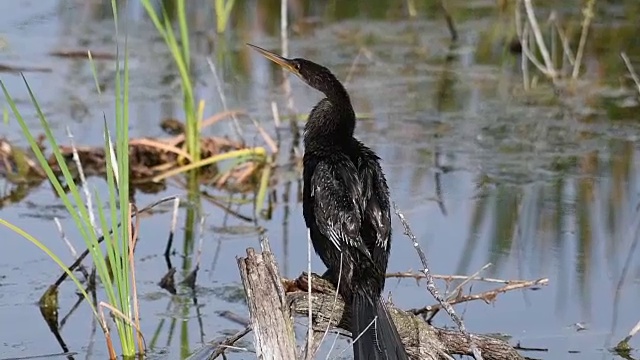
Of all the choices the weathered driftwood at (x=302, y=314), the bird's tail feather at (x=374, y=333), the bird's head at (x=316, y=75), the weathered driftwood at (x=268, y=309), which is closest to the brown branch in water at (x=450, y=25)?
the bird's head at (x=316, y=75)

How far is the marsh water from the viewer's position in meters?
5.24

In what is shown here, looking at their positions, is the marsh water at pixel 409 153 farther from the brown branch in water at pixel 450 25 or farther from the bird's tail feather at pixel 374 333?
the bird's tail feather at pixel 374 333

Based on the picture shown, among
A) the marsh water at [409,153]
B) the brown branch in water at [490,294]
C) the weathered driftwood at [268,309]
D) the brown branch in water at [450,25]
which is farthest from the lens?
the brown branch in water at [450,25]

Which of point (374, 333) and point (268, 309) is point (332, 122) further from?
point (268, 309)

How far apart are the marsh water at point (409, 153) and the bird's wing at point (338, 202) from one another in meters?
0.75

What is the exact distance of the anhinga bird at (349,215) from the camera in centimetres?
393

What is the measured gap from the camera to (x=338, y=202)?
4320 millimetres

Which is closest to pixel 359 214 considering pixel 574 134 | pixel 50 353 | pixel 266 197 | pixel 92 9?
pixel 50 353

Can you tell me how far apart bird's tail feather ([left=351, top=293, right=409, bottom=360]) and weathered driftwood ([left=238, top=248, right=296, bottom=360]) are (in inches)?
10.6

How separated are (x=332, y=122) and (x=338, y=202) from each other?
424 millimetres

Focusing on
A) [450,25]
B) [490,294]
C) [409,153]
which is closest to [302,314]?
[490,294]

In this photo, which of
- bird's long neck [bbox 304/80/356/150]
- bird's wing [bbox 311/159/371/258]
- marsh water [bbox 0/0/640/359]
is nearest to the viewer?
bird's wing [bbox 311/159/371/258]

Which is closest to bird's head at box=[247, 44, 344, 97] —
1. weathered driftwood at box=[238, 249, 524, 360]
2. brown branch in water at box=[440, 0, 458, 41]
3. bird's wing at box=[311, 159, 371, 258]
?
bird's wing at box=[311, 159, 371, 258]

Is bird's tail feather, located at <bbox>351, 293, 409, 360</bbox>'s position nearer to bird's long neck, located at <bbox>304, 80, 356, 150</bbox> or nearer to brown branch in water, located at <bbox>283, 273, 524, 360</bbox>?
brown branch in water, located at <bbox>283, 273, 524, 360</bbox>
